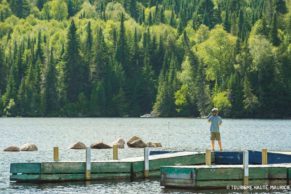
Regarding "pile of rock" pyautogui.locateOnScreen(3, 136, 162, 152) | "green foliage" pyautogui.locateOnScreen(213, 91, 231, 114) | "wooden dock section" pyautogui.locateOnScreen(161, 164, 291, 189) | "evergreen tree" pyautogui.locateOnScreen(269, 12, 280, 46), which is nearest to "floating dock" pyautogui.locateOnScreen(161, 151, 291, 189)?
"wooden dock section" pyautogui.locateOnScreen(161, 164, 291, 189)

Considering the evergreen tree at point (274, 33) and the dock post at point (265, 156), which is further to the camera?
the evergreen tree at point (274, 33)

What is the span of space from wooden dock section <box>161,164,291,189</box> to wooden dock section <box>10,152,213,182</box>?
4401mm

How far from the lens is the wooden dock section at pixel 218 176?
42.5m

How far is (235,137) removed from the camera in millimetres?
100562

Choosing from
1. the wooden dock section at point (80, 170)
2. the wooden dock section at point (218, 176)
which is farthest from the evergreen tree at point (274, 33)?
the wooden dock section at point (218, 176)

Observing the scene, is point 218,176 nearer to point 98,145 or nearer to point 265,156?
point 265,156

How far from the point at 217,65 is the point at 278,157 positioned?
451 feet

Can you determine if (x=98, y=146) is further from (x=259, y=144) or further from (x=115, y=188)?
(x=115, y=188)

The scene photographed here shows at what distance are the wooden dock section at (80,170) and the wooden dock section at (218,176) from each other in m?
4.40

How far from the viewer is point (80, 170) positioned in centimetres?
4641

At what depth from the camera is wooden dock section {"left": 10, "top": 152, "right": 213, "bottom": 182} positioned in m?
46.0

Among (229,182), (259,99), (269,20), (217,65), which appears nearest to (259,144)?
(229,182)

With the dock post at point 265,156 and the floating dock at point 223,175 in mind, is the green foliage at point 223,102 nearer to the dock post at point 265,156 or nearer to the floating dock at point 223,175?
the dock post at point 265,156

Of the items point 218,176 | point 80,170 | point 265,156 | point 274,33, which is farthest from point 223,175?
point 274,33
